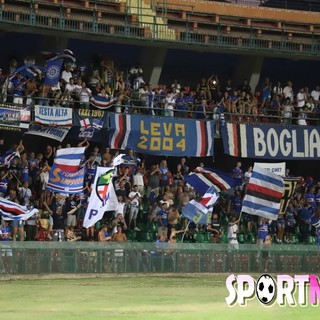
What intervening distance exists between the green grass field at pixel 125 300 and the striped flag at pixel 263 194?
476 centimetres

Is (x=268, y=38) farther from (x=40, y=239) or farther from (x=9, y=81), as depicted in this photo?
(x=40, y=239)

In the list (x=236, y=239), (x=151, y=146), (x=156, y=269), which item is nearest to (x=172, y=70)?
(x=151, y=146)

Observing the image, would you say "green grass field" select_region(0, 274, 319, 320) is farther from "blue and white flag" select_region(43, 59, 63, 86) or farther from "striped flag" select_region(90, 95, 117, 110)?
"blue and white flag" select_region(43, 59, 63, 86)

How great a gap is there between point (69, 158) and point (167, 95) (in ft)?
22.5

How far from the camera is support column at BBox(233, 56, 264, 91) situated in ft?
139

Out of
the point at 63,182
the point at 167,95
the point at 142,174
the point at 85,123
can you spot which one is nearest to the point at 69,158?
the point at 63,182

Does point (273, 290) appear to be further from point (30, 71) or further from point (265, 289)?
point (30, 71)

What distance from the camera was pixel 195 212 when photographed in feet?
Answer: 109

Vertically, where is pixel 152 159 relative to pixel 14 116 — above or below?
below

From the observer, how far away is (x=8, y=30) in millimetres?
35938

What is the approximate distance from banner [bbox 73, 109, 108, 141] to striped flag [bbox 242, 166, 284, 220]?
5195 mm

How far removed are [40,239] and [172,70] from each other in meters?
13.8

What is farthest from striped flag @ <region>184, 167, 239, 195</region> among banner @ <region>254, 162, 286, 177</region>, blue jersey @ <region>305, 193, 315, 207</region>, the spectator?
blue jersey @ <region>305, 193, 315, 207</region>

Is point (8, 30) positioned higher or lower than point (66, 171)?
higher
